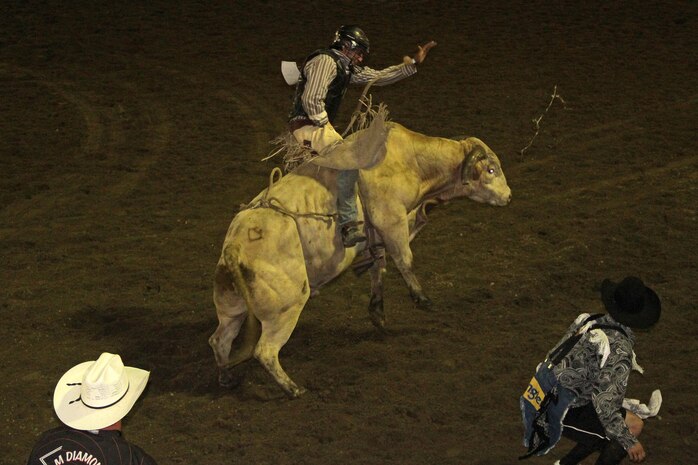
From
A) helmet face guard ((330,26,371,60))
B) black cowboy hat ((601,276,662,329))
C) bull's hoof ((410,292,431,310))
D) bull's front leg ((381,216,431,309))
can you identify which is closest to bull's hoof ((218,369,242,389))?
bull's front leg ((381,216,431,309))

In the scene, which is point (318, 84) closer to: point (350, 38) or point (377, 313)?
point (350, 38)

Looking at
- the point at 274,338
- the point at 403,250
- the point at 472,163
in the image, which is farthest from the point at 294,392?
the point at 472,163

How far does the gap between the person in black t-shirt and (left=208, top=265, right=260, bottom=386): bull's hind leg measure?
224 cm

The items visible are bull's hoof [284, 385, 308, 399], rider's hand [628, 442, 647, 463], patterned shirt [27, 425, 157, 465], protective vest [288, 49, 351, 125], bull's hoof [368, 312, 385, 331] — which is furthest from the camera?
bull's hoof [368, 312, 385, 331]

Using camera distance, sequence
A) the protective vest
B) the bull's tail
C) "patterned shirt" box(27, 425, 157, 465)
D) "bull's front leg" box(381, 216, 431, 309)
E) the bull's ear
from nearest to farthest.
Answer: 1. "patterned shirt" box(27, 425, 157, 465)
2. the bull's tail
3. the protective vest
4. "bull's front leg" box(381, 216, 431, 309)
5. the bull's ear

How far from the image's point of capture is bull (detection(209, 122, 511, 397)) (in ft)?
21.2

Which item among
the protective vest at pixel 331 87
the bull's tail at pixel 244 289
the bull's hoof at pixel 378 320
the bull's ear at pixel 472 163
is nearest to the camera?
the bull's tail at pixel 244 289

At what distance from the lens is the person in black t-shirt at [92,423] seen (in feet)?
13.1

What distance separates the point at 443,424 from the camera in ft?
21.1

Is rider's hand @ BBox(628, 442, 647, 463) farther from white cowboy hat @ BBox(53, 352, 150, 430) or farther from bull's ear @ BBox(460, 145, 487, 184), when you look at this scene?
bull's ear @ BBox(460, 145, 487, 184)

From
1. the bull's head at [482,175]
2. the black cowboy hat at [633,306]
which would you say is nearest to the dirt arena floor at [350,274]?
the bull's head at [482,175]

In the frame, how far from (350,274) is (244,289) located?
249cm

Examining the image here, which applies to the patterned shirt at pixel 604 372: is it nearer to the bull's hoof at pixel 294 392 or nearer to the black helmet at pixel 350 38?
the bull's hoof at pixel 294 392

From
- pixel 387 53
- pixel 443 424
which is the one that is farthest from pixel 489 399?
pixel 387 53
